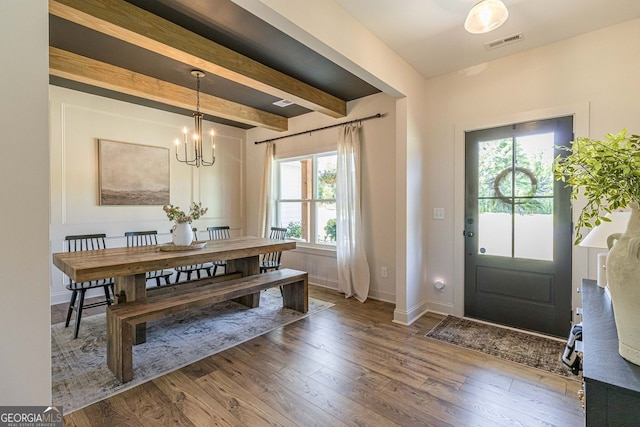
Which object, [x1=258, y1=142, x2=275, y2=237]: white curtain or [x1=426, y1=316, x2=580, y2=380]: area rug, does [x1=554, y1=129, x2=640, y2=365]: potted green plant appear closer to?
[x1=426, y1=316, x2=580, y2=380]: area rug

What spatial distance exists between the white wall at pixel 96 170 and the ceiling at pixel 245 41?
0.37 meters

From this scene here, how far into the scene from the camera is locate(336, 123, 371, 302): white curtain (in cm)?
407

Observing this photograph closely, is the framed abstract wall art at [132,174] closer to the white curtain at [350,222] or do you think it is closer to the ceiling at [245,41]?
the ceiling at [245,41]

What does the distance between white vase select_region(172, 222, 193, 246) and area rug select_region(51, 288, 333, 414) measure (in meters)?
0.88

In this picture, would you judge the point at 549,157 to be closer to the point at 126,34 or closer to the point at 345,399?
the point at 345,399

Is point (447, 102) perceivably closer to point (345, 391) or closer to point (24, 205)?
point (345, 391)

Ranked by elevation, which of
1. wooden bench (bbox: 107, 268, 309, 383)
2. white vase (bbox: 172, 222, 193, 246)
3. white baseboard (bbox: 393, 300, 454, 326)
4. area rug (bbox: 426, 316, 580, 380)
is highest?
white vase (bbox: 172, 222, 193, 246)

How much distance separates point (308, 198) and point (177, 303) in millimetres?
2824

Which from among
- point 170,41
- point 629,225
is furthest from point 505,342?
point 170,41

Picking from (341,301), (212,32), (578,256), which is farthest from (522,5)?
(341,301)

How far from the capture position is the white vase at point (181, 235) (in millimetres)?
3061

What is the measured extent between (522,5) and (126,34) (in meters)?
3.04

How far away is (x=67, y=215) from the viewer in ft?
12.6

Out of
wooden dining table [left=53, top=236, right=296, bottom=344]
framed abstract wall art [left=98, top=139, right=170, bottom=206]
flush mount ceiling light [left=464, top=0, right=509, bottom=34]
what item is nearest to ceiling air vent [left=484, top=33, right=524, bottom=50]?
flush mount ceiling light [left=464, top=0, right=509, bottom=34]
